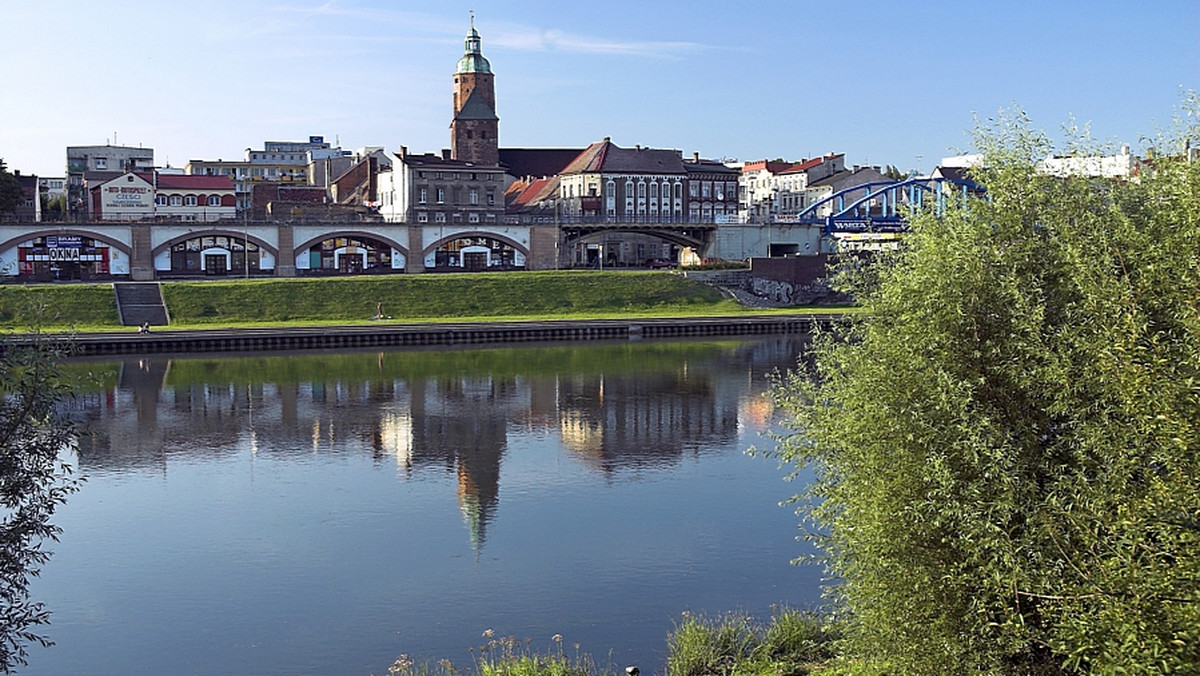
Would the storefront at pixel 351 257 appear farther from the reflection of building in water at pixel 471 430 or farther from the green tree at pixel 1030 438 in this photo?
the green tree at pixel 1030 438

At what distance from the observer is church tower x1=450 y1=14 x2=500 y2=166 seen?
102 metres

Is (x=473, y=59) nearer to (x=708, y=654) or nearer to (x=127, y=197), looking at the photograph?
(x=127, y=197)

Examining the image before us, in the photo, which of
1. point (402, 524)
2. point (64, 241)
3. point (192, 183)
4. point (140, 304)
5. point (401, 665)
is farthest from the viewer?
point (192, 183)

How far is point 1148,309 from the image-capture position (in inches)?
430

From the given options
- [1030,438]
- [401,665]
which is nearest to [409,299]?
[401,665]

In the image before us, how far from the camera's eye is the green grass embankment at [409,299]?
60.9 m

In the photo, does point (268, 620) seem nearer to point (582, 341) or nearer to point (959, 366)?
point (959, 366)

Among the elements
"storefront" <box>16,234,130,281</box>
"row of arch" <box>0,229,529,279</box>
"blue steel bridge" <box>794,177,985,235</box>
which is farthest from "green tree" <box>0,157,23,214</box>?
"blue steel bridge" <box>794,177,985,235</box>

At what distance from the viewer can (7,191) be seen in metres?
77.3

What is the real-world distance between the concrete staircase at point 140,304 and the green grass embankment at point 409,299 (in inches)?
20.9

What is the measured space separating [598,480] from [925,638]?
1745cm

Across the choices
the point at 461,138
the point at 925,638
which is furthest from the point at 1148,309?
the point at 461,138

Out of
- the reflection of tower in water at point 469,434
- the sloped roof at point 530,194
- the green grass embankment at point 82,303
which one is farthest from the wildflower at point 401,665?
the sloped roof at point 530,194

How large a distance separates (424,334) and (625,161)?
39416 mm
